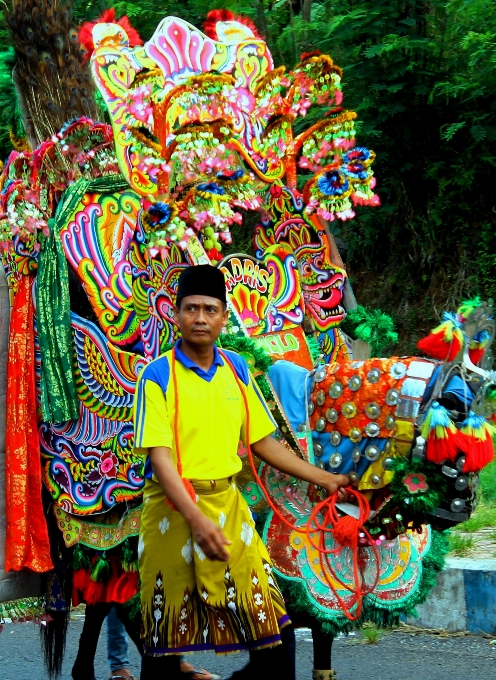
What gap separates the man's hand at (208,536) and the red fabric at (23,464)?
160 centimetres

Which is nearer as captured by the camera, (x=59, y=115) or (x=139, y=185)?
(x=139, y=185)

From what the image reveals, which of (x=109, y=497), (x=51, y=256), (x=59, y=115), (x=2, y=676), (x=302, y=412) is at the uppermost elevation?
(x=59, y=115)

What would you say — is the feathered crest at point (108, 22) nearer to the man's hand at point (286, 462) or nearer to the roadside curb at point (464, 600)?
the man's hand at point (286, 462)

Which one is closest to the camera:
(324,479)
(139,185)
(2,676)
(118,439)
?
(324,479)

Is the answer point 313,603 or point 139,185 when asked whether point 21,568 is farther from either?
point 139,185

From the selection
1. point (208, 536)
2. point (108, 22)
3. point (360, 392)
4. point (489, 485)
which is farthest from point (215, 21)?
point (489, 485)

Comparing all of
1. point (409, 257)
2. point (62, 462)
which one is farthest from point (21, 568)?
point (409, 257)

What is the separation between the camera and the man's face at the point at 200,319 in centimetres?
351

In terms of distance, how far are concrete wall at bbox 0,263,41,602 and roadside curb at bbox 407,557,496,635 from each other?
1971 mm

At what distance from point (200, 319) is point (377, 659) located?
2.43 metres

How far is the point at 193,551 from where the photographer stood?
3523 millimetres

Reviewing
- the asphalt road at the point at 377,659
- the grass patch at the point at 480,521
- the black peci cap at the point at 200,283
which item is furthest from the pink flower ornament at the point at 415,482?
the grass patch at the point at 480,521

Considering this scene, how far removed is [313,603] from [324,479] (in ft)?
1.68

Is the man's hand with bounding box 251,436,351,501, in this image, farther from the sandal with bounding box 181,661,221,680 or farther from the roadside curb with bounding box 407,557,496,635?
the roadside curb with bounding box 407,557,496,635
